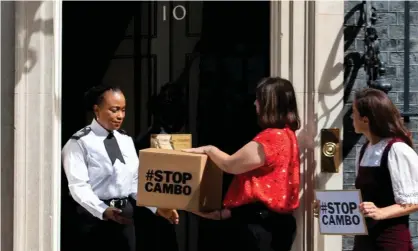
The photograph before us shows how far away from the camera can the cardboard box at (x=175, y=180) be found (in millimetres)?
4730

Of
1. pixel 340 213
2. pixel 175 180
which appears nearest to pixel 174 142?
pixel 175 180

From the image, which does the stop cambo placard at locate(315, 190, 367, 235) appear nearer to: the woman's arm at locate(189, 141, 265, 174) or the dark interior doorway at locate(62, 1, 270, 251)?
the woman's arm at locate(189, 141, 265, 174)

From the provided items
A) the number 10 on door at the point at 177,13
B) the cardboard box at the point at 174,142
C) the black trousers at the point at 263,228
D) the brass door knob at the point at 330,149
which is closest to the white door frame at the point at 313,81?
the brass door knob at the point at 330,149

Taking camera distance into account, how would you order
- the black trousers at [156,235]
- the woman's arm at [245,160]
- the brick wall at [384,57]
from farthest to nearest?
the black trousers at [156,235], the brick wall at [384,57], the woman's arm at [245,160]

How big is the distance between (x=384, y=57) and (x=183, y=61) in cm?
147

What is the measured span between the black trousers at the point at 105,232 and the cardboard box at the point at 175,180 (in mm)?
378

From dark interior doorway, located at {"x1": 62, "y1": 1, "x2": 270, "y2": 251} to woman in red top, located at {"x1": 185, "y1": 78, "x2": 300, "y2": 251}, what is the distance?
97 cm

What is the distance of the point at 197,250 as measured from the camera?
5828 mm

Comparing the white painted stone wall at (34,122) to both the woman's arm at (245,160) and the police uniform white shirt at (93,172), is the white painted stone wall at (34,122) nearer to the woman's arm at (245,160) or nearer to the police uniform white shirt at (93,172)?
the police uniform white shirt at (93,172)

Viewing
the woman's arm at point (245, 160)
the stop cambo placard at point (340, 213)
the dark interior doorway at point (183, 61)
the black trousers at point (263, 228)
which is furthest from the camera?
the dark interior doorway at point (183, 61)

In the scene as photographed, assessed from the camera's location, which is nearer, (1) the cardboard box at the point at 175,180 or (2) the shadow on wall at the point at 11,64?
(1) the cardboard box at the point at 175,180

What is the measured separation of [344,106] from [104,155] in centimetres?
166

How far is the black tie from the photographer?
16.9ft

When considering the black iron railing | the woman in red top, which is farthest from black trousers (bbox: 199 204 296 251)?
the black iron railing
